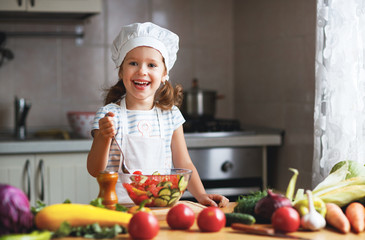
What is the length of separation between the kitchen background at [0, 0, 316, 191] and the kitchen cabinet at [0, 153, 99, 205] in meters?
0.47

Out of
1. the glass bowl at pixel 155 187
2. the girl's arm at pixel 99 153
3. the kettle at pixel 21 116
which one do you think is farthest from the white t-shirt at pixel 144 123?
the kettle at pixel 21 116

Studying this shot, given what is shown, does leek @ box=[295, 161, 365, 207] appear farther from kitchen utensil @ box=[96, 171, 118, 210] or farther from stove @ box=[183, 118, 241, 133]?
stove @ box=[183, 118, 241, 133]

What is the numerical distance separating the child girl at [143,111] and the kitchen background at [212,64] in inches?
36.9

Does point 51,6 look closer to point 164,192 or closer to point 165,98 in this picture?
point 165,98

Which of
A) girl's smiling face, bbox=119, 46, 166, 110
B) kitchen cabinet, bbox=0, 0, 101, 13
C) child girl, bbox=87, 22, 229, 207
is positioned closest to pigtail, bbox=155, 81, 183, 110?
child girl, bbox=87, 22, 229, 207

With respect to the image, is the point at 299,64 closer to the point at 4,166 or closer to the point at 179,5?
the point at 179,5

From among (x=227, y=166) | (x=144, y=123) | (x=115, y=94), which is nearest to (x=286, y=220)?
(x=144, y=123)

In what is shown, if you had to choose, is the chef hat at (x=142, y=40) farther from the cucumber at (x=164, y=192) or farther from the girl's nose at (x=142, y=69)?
the cucumber at (x=164, y=192)

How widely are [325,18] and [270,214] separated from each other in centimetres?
112

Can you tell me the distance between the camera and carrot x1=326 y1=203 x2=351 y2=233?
1.22 metres

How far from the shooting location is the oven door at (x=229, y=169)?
2699mm

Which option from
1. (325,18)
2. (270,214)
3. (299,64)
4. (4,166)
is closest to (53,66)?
(4,166)

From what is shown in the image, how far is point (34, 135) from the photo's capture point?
2.91 metres

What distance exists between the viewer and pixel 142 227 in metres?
1.11
